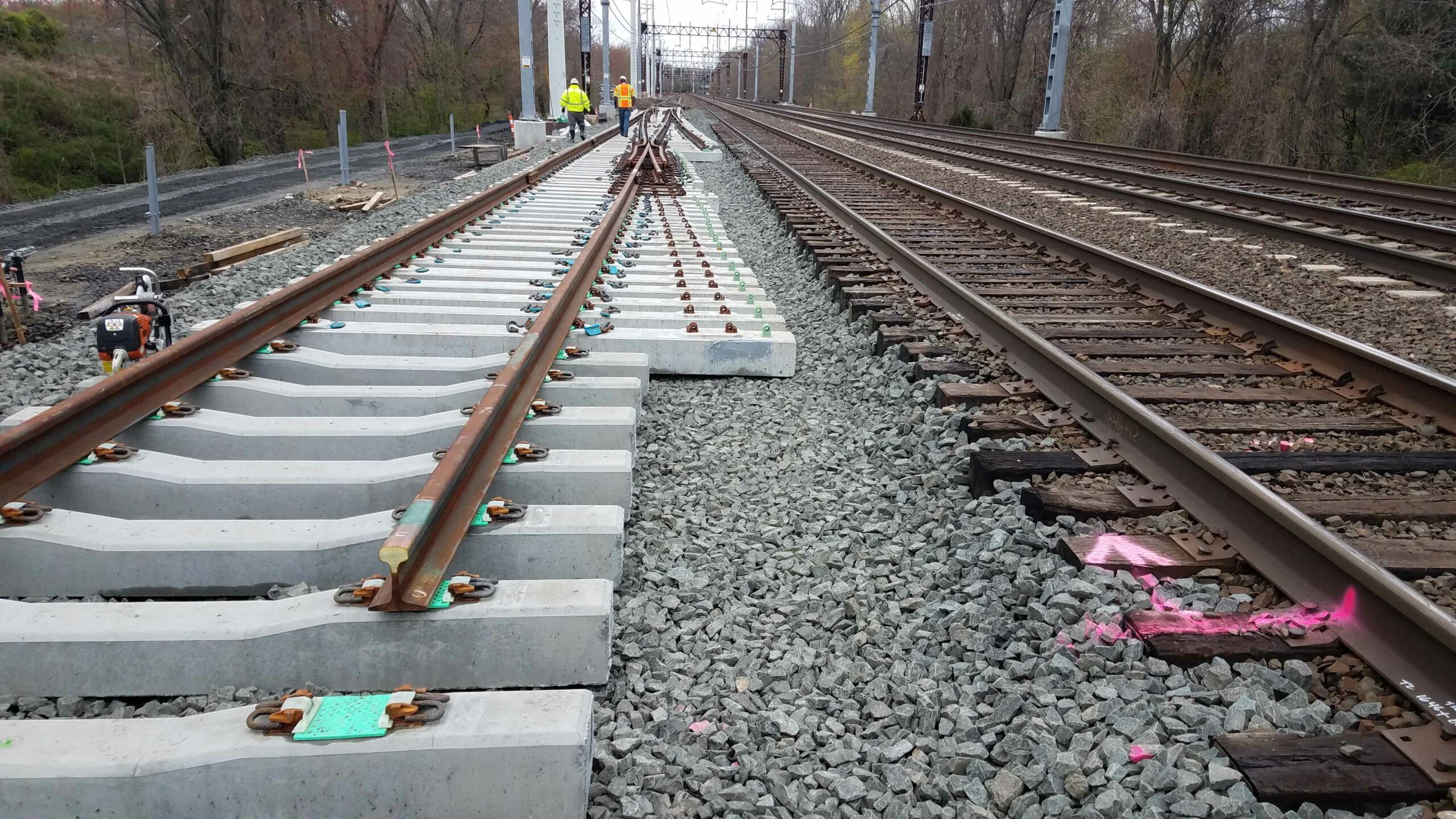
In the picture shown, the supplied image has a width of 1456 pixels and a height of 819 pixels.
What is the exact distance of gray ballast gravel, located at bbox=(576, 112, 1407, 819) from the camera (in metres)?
2.14

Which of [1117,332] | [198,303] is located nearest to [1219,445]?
[1117,332]

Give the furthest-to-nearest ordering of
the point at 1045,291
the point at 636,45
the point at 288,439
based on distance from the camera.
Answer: the point at 636,45 → the point at 1045,291 → the point at 288,439

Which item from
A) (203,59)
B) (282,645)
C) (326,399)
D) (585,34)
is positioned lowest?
(282,645)

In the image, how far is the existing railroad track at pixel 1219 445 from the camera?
222 centimetres

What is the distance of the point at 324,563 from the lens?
8.55ft

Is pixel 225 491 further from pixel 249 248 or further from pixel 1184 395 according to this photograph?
pixel 249 248

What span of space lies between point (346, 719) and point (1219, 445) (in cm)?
349

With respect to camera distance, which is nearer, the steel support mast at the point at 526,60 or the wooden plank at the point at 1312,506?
the wooden plank at the point at 1312,506

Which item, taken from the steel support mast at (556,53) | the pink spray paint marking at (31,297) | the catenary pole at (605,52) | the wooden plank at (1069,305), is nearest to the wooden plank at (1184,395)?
the wooden plank at (1069,305)

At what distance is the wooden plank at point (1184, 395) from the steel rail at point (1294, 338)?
0.80 ft

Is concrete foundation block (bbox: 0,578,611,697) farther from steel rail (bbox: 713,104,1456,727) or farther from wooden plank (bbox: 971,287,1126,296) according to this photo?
wooden plank (bbox: 971,287,1126,296)

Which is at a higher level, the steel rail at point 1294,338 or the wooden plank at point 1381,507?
the steel rail at point 1294,338

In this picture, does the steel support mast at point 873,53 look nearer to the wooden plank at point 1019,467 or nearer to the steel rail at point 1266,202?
the steel rail at point 1266,202

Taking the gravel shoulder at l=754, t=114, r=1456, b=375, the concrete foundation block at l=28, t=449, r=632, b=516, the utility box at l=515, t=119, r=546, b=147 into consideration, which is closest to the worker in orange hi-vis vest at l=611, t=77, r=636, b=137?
the utility box at l=515, t=119, r=546, b=147
